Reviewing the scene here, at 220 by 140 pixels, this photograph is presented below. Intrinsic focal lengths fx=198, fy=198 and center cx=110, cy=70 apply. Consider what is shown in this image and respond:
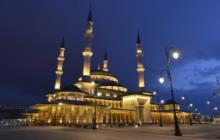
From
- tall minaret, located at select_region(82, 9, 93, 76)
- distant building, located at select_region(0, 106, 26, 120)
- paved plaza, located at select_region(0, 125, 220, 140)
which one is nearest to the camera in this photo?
paved plaza, located at select_region(0, 125, 220, 140)

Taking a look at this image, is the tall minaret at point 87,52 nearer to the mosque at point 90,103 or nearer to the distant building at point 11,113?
the mosque at point 90,103

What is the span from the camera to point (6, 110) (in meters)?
86.5

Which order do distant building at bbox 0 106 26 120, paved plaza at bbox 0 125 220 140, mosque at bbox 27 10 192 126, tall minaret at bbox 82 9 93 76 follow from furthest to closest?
distant building at bbox 0 106 26 120
tall minaret at bbox 82 9 93 76
mosque at bbox 27 10 192 126
paved plaza at bbox 0 125 220 140

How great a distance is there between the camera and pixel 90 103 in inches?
2391

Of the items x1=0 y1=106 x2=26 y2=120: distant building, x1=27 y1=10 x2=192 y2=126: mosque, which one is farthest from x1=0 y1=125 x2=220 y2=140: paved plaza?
x1=0 y1=106 x2=26 y2=120: distant building

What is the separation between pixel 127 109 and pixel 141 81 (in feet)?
40.9

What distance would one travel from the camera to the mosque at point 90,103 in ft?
184

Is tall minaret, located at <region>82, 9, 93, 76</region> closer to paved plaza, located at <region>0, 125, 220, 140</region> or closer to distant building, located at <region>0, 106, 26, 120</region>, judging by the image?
distant building, located at <region>0, 106, 26, 120</region>

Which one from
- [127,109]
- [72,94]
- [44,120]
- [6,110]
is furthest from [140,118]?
[6,110]

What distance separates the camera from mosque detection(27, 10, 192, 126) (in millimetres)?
55969

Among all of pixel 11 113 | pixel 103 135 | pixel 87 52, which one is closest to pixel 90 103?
pixel 87 52

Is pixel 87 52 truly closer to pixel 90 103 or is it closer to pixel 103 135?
pixel 90 103

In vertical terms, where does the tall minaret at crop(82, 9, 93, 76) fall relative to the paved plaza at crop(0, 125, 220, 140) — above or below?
above

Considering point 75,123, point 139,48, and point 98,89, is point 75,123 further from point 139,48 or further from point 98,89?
point 139,48
